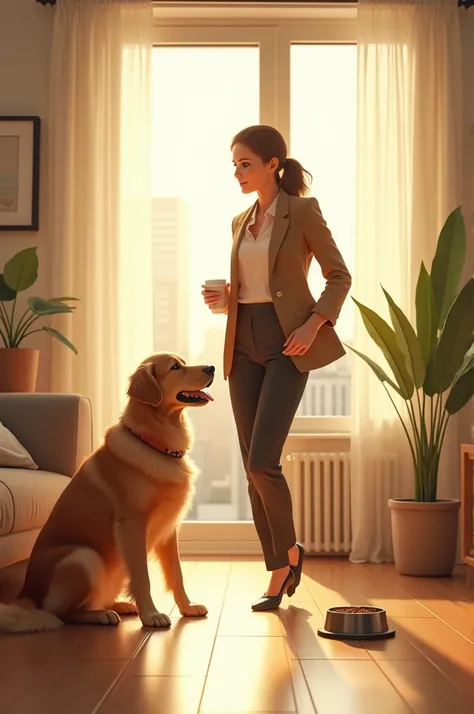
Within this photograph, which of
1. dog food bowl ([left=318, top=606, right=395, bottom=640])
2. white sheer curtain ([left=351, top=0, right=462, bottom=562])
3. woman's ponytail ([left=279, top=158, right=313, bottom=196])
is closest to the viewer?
dog food bowl ([left=318, top=606, right=395, bottom=640])

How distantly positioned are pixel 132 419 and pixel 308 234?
0.83 meters

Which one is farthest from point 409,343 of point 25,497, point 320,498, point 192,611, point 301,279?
point 25,497

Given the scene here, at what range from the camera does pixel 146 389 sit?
9.17 feet

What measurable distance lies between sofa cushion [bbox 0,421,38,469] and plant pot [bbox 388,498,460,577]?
1591mm

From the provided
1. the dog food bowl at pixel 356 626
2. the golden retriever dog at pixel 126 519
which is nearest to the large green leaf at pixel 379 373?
the golden retriever dog at pixel 126 519

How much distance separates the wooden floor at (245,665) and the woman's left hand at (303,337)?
Answer: 808 millimetres

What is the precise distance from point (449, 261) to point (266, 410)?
1464 millimetres

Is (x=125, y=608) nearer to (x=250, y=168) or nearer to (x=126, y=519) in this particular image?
(x=126, y=519)

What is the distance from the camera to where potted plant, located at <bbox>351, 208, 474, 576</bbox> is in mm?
3953

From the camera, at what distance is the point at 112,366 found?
443 cm

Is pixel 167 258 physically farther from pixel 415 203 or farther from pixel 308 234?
pixel 308 234

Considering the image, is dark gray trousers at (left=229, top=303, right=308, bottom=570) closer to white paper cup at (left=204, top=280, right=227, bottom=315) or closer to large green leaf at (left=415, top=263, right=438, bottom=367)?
white paper cup at (left=204, top=280, right=227, bottom=315)

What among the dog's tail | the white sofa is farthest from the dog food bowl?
the white sofa

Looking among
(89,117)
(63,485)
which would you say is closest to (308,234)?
(63,485)
